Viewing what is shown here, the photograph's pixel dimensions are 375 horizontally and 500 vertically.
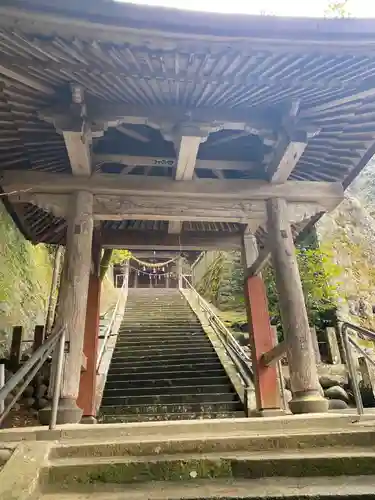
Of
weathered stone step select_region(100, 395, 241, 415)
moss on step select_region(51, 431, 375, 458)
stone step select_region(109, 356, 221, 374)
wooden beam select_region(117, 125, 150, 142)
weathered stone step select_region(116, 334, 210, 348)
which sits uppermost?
wooden beam select_region(117, 125, 150, 142)

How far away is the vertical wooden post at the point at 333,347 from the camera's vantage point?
383 inches

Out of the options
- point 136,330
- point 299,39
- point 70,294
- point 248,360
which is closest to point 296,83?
point 299,39

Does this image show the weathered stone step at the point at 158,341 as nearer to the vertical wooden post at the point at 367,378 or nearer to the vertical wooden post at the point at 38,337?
the vertical wooden post at the point at 38,337

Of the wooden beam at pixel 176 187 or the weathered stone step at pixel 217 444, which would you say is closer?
Result: the weathered stone step at pixel 217 444

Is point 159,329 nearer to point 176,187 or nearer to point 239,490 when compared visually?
point 176,187

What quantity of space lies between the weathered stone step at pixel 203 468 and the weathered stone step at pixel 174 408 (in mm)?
4492

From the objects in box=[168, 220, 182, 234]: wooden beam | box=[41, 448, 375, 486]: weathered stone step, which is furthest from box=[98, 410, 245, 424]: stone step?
box=[41, 448, 375, 486]: weathered stone step

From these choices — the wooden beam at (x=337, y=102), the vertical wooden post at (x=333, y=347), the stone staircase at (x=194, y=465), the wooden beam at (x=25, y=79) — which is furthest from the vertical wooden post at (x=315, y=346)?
the wooden beam at (x=25, y=79)

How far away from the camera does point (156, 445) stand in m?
2.47

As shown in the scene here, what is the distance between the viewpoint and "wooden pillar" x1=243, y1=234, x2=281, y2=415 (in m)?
5.97

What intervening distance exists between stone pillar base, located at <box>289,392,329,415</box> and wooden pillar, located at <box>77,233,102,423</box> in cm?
339

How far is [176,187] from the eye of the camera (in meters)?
5.13

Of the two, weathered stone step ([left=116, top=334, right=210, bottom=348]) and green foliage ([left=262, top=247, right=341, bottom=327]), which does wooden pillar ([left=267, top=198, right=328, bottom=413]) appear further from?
green foliage ([left=262, top=247, right=341, bottom=327])

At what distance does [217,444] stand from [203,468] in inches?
9.2
